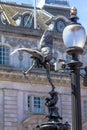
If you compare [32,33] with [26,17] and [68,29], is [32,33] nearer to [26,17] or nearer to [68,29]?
[26,17]

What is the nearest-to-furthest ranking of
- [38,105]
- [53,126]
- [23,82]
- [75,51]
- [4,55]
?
1. [75,51]
2. [53,126]
3. [23,82]
4. [38,105]
5. [4,55]

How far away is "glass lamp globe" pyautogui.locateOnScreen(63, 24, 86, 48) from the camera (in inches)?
348

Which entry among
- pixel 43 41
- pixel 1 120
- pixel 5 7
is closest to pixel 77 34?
pixel 43 41

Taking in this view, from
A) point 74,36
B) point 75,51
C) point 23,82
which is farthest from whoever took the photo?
point 23,82

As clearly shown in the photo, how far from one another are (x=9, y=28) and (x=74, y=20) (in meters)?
30.1

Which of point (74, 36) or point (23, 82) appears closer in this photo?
point (74, 36)

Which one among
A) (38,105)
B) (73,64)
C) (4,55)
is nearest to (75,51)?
(73,64)

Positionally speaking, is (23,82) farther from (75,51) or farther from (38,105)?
(75,51)

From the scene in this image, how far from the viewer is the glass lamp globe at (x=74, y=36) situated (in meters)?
8.84

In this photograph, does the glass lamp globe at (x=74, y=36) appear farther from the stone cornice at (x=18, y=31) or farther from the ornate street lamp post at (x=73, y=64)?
the stone cornice at (x=18, y=31)

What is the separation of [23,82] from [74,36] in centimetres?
2986

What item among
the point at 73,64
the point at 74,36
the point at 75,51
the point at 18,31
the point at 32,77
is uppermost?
the point at 18,31

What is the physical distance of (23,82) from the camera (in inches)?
1518

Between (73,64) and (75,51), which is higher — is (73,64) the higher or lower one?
the lower one
